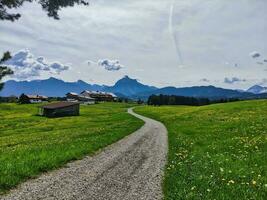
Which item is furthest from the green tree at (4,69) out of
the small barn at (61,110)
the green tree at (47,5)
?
the small barn at (61,110)

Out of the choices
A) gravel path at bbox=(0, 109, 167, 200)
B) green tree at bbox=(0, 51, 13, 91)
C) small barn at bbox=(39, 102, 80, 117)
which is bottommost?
small barn at bbox=(39, 102, 80, 117)

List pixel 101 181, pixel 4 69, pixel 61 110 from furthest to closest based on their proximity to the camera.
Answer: pixel 61 110 → pixel 4 69 → pixel 101 181

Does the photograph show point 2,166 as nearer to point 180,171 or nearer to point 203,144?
point 180,171

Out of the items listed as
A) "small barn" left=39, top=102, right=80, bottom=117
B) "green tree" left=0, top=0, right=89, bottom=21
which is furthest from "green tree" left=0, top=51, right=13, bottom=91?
"small barn" left=39, top=102, right=80, bottom=117

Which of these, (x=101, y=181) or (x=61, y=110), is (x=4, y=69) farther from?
(x=61, y=110)

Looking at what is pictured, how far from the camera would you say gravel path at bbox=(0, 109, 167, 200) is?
15273 millimetres

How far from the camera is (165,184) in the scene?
Result: 57.2 ft

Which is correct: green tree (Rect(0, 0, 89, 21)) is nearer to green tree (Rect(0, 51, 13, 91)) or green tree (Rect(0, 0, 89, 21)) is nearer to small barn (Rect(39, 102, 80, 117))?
green tree (Rect(0, 51, 13, 91))

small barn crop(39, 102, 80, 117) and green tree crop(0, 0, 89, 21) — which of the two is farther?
small barn crop(39, 102, 80, 117)

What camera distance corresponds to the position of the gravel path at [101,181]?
1527 centimetres

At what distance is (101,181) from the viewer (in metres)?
18.0

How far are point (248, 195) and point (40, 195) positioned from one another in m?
7.20

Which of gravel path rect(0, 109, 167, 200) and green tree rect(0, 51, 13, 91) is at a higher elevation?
green tree rect(0, 51, 13, 91)

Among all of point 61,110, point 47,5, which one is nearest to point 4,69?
point 47,5
